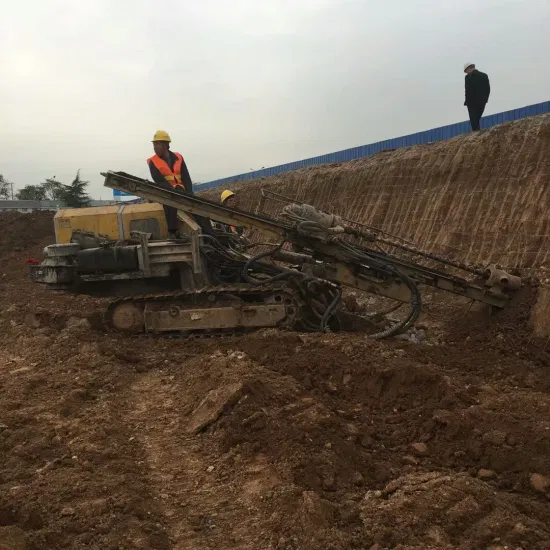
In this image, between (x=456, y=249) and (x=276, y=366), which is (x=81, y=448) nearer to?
(x=276, y=366)

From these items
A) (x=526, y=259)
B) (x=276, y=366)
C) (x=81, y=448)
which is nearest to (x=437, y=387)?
(x=276, y=366)

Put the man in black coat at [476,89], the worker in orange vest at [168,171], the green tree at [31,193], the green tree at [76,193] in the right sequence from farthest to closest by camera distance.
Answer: the green tree at [31,193], the green tree at [76,193], the man in black coat at [476,89], the worker in orange vest at [168,171]

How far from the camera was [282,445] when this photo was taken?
12.9ft

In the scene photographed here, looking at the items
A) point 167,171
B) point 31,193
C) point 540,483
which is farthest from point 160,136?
point 31,193

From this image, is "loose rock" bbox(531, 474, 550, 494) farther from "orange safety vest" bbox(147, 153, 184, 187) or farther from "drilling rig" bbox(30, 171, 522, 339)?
"orange safety vest" bbox(147, 153, 184, 187)

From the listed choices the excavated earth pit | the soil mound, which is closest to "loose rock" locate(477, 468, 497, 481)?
the excavated earth pit

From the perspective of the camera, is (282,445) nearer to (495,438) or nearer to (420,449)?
(420,449)

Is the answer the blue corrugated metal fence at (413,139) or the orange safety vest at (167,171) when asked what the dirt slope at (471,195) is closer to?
the blue corrugated metal fence at (413,139)

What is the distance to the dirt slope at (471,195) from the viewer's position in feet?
28.0

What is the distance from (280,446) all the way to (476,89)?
29.3 feet

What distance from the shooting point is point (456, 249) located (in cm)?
964

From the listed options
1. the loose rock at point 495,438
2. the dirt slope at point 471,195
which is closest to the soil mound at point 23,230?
the dirt slope at point 471,195

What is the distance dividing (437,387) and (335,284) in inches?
120

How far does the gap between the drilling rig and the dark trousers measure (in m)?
4.57
